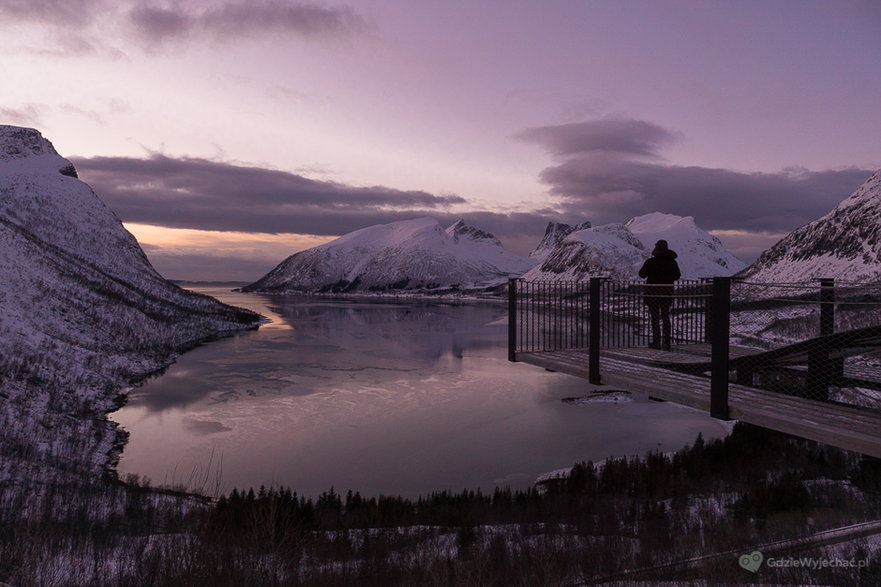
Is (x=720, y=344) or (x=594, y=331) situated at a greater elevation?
(x=720, y=344)

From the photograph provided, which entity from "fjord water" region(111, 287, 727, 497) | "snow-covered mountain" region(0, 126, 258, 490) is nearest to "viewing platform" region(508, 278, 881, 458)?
"fjord water" region(111, 287, 727, 497)

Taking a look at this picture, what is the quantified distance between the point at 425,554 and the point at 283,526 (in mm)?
3374

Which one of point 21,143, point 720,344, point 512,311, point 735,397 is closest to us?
point 720,344

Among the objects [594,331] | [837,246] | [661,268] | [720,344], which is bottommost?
[594,331]

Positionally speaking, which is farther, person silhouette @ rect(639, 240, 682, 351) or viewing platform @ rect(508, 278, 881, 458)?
person silhouette @ rect(639, 240, 682, 351)

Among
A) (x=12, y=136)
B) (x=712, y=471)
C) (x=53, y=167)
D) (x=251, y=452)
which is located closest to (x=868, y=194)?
(x=712, y=471)

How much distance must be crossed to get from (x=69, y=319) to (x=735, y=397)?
39.7 meters

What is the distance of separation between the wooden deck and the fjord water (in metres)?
5.72

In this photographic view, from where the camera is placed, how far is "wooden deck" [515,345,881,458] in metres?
6.14

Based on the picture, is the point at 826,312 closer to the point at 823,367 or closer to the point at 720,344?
the point at 823,367

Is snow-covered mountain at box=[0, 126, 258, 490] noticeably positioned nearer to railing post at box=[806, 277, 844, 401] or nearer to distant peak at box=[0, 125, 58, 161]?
distant peak at box=[0, 125, 58, 161]

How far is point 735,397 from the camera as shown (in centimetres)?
783

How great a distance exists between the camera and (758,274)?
105 meters

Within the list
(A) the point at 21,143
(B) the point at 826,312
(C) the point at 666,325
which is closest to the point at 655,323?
(C) the point at 666,325
